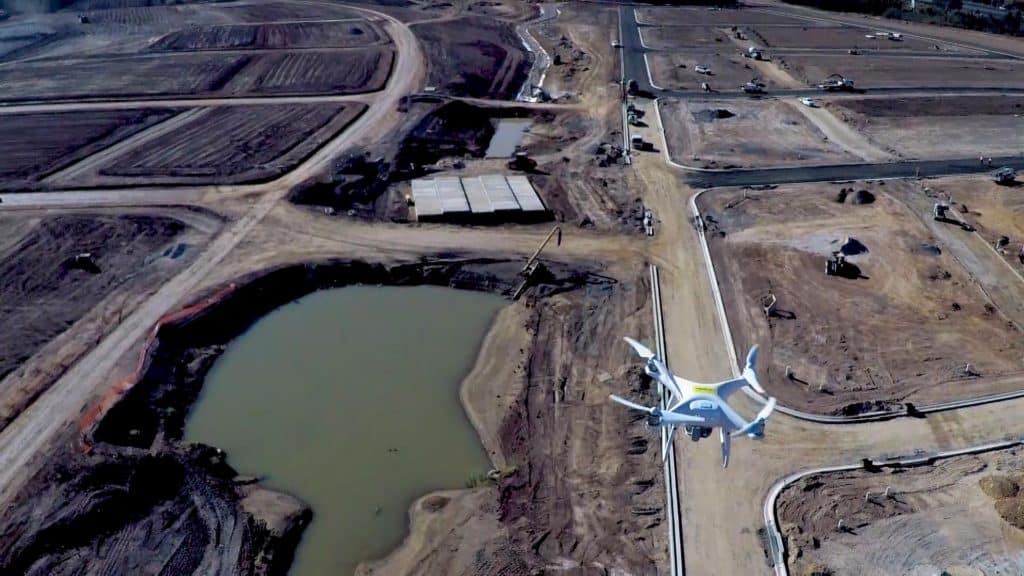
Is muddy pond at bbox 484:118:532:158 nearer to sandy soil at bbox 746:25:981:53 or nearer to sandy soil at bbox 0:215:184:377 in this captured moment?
sandy soil at bbox 0:215:184:377

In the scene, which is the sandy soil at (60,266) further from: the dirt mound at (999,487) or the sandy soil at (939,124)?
the sandy soil at (939,124)

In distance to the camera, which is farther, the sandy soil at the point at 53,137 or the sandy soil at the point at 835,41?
the sandy soil at the point at 835,41

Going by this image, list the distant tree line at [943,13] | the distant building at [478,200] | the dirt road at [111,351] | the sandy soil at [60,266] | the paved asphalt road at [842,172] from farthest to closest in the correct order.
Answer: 1. the distant tree line at [943,13]
2. the paved asphalt road at [842,172]
3. the distant building at [478,200]
4. the sandy soil at [60,266]
5. the dirt road at [111,351]

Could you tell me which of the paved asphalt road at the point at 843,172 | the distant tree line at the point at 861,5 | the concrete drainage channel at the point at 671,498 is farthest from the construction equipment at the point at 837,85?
the concrete drainage channel at the point at 671,498

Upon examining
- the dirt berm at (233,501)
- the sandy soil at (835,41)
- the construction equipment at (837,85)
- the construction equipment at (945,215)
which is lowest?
the dirt berm at (233,501)

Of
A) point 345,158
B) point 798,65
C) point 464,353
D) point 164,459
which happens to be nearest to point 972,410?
point 464,353

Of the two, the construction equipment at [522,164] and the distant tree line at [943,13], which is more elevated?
the distant tree line at [943,13]

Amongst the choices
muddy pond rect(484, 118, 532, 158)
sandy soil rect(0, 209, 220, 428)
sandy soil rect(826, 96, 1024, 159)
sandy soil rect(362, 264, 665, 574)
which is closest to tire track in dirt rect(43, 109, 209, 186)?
sandy soil rect(0, 209, 220, 428)

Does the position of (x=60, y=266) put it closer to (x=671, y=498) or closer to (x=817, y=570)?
(x=671, y=498)
